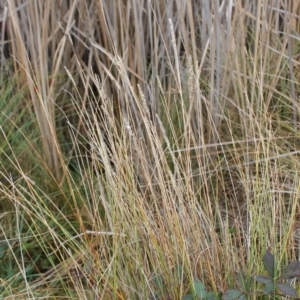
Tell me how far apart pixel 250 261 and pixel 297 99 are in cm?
73

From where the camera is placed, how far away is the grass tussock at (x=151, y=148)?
1398 millimetres

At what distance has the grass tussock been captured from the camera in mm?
1398

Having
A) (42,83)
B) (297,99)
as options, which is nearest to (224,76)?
(297,99)

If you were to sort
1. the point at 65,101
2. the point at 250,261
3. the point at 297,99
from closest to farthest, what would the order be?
the point at 250,261 → the point at 297,99 → the point at 65,101

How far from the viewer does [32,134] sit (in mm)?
2115

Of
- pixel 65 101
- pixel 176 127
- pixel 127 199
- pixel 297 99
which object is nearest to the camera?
pixel 127 199

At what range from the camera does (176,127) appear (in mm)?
2072

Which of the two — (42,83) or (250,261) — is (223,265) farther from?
(42,83)

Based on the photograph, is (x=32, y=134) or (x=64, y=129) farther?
(x=64, y=129)

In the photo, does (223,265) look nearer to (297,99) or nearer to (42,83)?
(297,99)

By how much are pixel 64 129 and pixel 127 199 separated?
3.08 feet

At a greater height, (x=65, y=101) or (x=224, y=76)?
(x=224, y=76)

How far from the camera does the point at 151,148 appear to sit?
5.12 feet

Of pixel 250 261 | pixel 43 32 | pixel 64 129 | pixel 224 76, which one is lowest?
pixel 64 129
